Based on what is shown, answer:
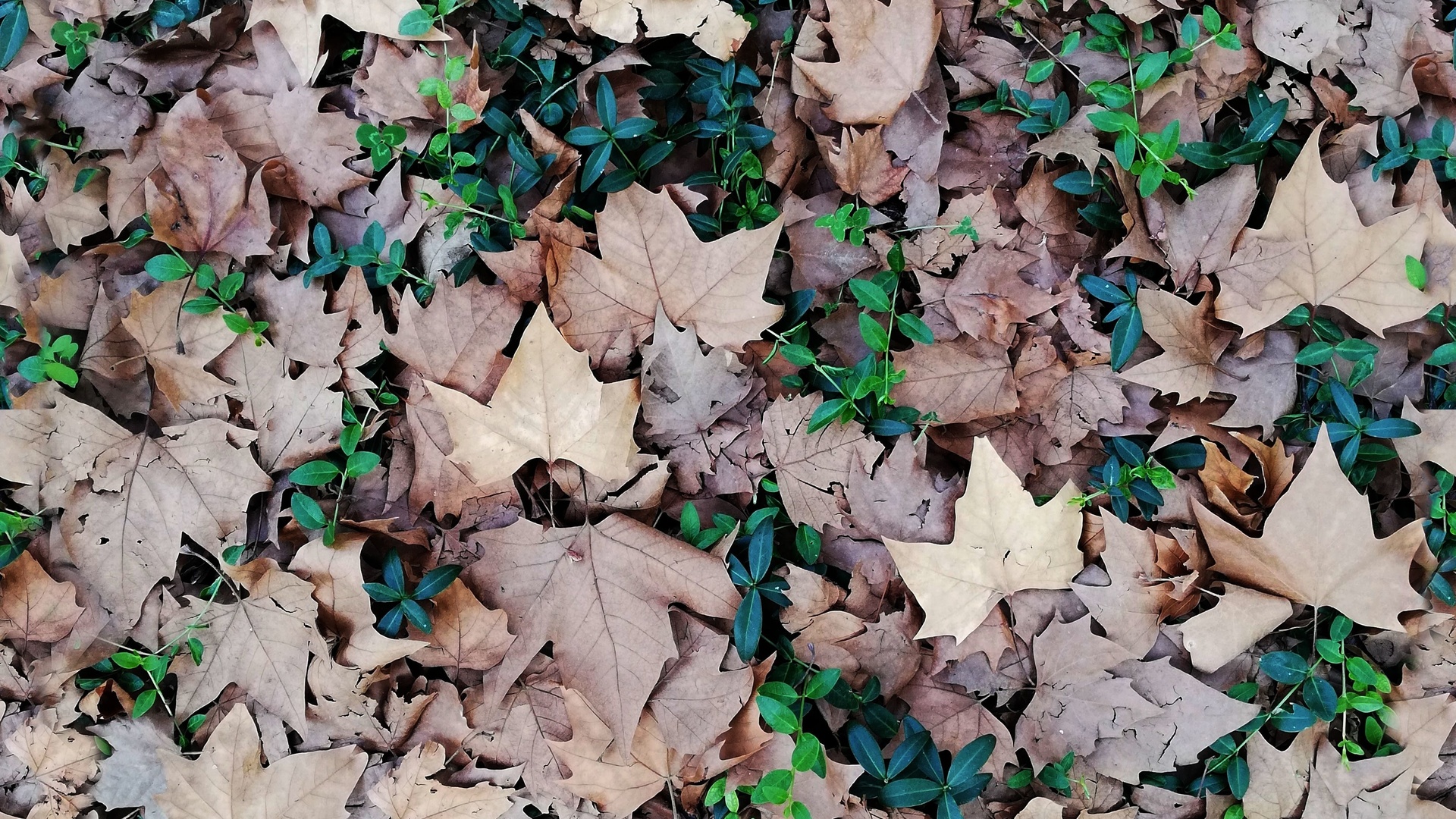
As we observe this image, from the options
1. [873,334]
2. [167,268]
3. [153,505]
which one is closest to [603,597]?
[873,334]

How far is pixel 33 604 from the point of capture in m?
2.00

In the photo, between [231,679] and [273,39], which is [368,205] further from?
[231,679]

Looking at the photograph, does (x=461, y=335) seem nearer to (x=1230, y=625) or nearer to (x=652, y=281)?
(x=652, y=281)

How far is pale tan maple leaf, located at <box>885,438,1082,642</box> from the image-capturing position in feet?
6.13

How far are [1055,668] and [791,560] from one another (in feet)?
2.15

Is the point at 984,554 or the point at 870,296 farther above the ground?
the point at 870,296

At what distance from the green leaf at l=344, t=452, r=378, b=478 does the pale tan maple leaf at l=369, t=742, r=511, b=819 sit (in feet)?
2.22

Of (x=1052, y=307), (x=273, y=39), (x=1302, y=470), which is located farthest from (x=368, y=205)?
(x=1302, y=470)

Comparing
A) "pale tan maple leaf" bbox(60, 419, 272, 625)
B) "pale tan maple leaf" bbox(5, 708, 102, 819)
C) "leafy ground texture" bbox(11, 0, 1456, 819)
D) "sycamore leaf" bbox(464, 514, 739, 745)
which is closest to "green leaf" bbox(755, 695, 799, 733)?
"leafy ground texture" bbox(11, 0, 1456, 819)

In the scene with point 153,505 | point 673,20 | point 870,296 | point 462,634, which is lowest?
point 462,634

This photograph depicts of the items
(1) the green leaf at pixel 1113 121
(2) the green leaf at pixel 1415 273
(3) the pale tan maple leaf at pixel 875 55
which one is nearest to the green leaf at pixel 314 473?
(3) the pale tan maple leaf at pixel 875 55

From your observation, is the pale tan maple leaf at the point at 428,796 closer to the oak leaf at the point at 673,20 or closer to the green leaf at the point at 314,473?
the green leaf at the point at 314,473

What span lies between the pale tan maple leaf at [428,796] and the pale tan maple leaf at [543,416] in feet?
2.31

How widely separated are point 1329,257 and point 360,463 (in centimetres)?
231
